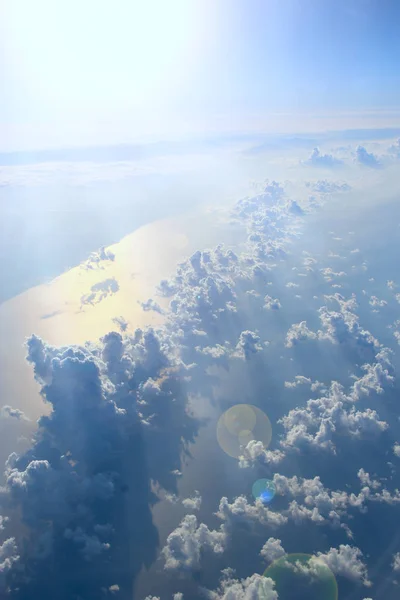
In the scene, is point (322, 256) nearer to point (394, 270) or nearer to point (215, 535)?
point (394, 270)

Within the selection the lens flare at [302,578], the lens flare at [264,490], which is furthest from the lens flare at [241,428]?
the lens flare at [302,578]

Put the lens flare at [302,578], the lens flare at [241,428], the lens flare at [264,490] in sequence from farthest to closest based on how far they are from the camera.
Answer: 1. the lens flare at [241,428]
2. the lens flare at [264,490]
3. the lens flare at [302,578]

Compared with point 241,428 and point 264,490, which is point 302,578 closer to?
point 264,490

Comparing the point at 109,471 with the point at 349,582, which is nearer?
the point at 349,582

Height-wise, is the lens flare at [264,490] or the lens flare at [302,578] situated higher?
the lens flare at [264,490]

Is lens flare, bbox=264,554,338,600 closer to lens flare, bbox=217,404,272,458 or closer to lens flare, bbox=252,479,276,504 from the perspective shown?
lens flare, bbox=252,479,276,504

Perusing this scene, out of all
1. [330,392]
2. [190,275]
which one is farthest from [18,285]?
[330,392]

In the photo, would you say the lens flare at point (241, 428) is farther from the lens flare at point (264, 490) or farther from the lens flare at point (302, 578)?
the lens flare at point (302, 578)

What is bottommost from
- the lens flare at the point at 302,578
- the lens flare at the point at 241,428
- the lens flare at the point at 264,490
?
the lens flare at the point at 302,578
